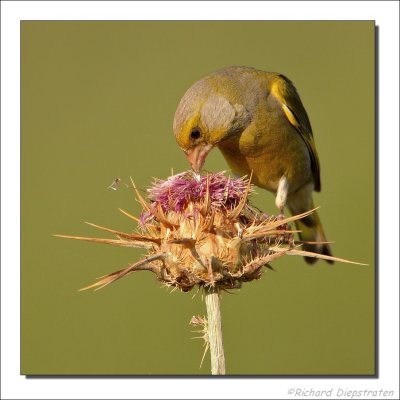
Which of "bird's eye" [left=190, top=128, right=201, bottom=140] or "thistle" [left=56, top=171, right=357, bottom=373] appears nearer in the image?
"thistle" [left=56, top=171, right=357, bottom=373]

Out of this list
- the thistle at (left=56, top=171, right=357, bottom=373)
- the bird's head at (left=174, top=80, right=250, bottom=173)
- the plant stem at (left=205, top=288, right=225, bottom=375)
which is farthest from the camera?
the bird's head at (left=174, top=80, right=250, bottom=173)

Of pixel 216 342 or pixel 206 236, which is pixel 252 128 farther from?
pixel 216 342

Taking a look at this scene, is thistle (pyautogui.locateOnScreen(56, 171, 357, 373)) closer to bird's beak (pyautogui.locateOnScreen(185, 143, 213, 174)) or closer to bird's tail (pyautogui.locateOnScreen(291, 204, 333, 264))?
bird's beak (pyautogui.locateOnScreen(185, 143, 213, 174))

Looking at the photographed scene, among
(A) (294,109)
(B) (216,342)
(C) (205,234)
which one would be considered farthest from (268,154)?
(B) (216,342)

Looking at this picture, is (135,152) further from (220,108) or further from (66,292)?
(220,108)

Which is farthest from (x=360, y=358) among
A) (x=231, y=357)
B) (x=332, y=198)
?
(x=332, y=198)

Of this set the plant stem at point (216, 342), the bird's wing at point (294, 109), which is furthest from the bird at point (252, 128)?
the plant stem at point (216, 342)

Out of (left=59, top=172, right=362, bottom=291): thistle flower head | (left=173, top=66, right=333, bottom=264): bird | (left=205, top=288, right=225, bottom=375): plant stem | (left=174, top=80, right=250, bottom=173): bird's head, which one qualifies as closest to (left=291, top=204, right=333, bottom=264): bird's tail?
(left=173, top=66, right=333, bottom=264): bird
